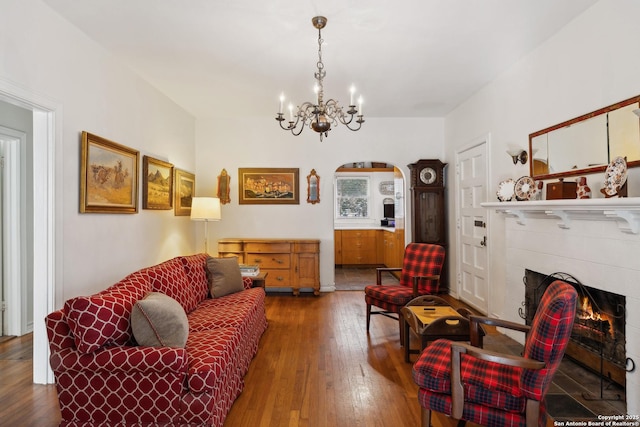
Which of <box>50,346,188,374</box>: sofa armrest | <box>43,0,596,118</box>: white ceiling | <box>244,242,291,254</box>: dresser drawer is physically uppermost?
<box>43,0,596,118</box>: white ceiling

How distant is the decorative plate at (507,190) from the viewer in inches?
134

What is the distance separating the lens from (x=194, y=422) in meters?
1.85

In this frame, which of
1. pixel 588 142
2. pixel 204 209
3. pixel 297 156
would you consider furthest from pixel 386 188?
pixel 588 142

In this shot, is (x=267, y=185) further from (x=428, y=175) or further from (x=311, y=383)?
(x=311, y=383)

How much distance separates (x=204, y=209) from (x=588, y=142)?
4.30 m

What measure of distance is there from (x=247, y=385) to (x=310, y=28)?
9.43ft

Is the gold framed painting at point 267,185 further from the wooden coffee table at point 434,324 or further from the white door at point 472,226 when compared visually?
the wooden coffee table at point 434,324

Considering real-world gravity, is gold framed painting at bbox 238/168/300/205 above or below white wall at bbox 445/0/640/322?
below

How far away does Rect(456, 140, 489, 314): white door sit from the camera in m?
4.34

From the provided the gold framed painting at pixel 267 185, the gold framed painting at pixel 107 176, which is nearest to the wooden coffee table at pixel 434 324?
the gold framed painting at pixel 107 176

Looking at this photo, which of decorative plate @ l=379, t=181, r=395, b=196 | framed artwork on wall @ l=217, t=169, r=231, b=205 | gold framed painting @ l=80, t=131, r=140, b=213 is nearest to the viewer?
gold framed painting @ l=80, t=131, r=140, b=213

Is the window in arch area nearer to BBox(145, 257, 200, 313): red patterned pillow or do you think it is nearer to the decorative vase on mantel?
BBox(145, 257, 200, 313): red patterned pillow

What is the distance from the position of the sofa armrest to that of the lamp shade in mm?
3064

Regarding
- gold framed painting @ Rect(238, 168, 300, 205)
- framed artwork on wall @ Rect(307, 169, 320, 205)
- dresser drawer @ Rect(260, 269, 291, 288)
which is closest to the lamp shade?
gold framed painting @ Rect(238, 168, 300, 205)
